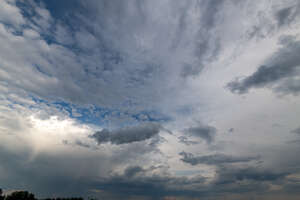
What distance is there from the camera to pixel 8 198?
198m
